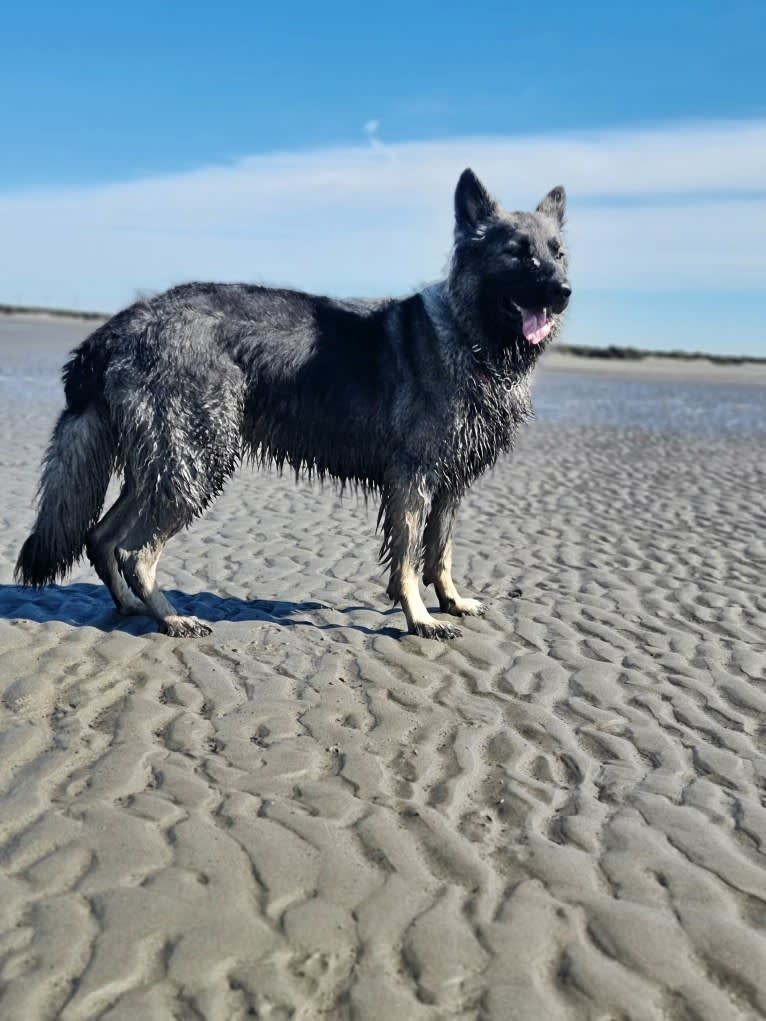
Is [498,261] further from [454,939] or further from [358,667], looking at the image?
[454,939]

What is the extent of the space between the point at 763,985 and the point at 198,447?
392 centimetres

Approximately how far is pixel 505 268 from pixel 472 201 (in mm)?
474

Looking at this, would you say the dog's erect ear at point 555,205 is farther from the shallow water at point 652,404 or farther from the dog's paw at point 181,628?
the shallow water at point 652,404

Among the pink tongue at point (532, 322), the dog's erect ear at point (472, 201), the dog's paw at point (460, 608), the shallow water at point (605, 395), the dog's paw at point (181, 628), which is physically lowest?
the shallow water at point (605, 395)

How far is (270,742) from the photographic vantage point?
4.45 m

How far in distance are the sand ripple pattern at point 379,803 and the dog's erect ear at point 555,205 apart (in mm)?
2499

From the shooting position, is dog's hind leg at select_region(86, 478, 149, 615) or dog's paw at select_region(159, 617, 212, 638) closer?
dog's paw at select_region(159, 617, 212, 638)

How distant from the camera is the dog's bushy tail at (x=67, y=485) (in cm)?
580

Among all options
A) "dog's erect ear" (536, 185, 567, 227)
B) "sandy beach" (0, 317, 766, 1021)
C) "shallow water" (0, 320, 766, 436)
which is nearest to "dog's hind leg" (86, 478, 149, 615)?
"sandy beach" (0, 317, 766, 1021)

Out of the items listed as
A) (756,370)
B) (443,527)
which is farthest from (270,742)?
(756,370)

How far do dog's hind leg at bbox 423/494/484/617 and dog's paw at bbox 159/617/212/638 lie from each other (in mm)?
1495

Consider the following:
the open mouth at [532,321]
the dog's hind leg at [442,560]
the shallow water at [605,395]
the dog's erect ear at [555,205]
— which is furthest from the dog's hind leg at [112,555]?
the shallow water at [605,395]

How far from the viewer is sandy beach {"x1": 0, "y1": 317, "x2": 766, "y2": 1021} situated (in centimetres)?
288

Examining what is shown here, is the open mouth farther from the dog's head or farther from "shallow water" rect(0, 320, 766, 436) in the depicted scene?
"shallow water" rect(0, 320, 766, 436)
